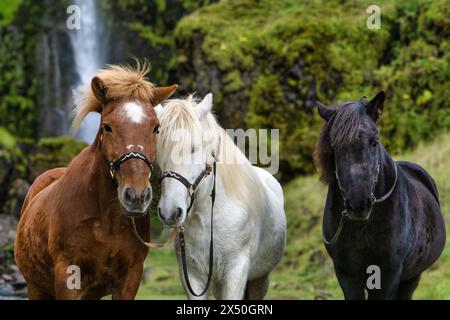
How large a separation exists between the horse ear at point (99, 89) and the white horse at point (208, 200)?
21.0 inches

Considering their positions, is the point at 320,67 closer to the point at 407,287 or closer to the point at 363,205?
the point at 407,287

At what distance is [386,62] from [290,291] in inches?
213

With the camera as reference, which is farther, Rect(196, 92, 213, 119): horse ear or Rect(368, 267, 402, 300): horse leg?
Rect(196, 92, 213, 119): horse ear

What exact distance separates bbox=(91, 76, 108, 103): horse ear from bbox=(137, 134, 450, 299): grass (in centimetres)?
635

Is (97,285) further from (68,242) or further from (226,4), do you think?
(226,4)

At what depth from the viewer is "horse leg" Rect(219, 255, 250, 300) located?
6270mm

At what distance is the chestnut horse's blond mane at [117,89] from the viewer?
5652 mm

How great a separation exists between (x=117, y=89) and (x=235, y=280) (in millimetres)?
1799

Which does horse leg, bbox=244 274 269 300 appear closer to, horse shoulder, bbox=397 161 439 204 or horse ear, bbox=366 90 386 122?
horse shoulder, bbox=397 161 439 204

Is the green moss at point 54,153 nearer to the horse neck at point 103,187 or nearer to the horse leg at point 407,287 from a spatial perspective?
the horse leg at point 407,287

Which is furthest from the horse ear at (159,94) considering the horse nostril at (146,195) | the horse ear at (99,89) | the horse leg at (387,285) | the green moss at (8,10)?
the green moss at (8,10)

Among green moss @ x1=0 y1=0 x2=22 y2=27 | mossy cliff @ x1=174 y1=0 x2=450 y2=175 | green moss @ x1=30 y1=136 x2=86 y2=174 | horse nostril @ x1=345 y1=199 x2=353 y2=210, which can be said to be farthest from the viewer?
green moss @ x1=0 y1=0 x2=22 y2=27

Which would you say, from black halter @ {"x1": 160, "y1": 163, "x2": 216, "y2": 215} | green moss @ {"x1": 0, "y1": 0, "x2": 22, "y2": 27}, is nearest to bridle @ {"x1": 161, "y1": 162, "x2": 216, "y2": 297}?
black halter @ {"x1": 160, "y1": 163, "x2": 216, "y2": 215}
